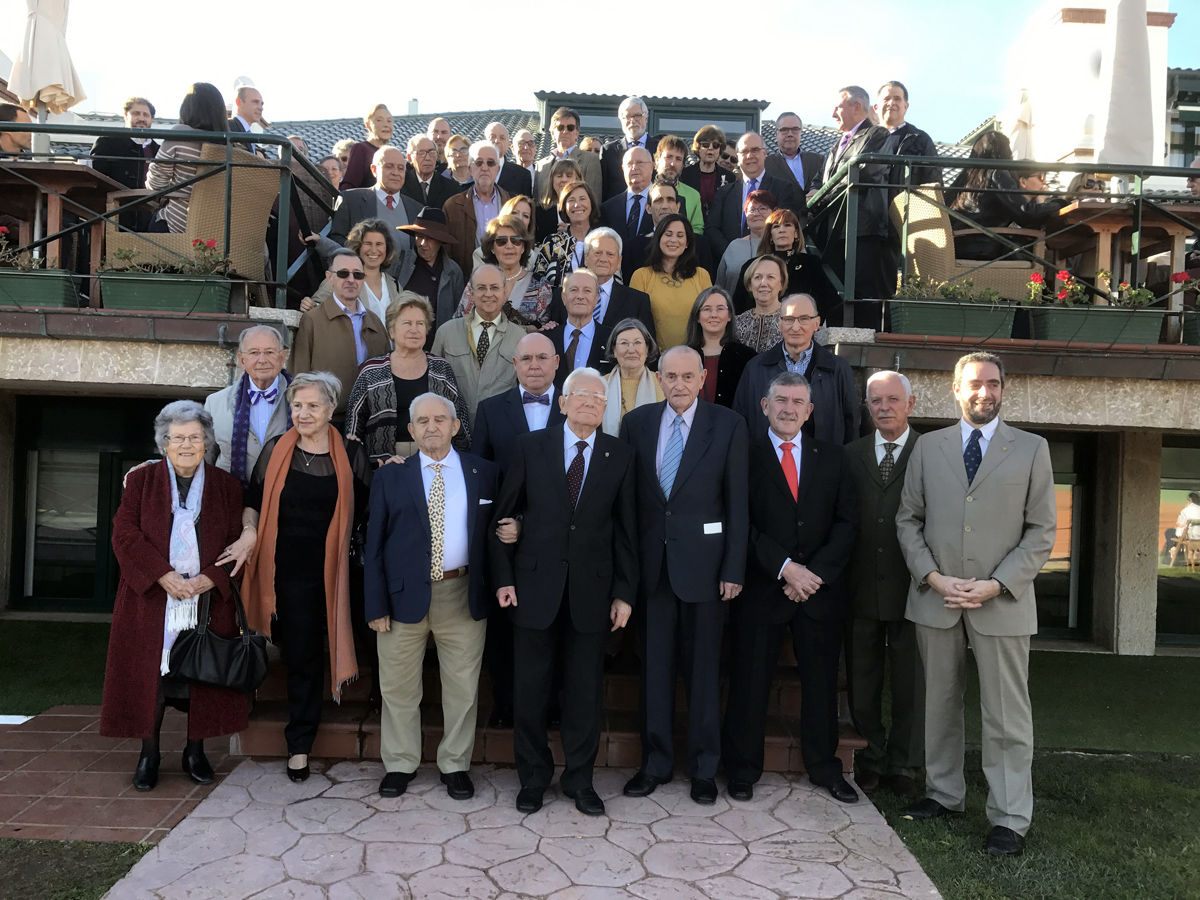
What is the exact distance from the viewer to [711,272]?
6.58 metres

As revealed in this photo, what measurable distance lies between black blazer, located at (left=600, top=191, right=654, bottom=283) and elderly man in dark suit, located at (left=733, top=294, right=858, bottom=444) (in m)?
1.26

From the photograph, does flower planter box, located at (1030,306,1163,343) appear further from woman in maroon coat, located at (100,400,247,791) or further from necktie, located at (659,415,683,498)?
woman in maroon coat, located at (100,400,247,791)

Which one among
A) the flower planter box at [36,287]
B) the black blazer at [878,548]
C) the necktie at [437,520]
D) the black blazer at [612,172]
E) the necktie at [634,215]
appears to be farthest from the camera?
the black blazer at [612,172]

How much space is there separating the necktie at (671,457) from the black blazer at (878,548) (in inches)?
33.7

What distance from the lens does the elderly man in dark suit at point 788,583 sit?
14.9 ft

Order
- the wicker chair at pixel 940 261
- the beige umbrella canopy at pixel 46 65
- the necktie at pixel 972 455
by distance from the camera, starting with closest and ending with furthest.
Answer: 1. the necktie at pixel 972 455
2. the wicker chair at pixel 940 261
3. the beige umbrella canopy at pixel 46 65

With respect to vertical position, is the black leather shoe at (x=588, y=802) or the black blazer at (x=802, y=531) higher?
the black blazer at (x=802, y=531)

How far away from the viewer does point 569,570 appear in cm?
433

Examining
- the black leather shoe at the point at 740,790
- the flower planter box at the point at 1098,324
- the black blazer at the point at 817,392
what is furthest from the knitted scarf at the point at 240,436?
the flower planter box at the point at 1098,324

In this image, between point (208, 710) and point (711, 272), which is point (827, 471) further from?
point (208, 710)

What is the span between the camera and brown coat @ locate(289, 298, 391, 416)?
5.39 m

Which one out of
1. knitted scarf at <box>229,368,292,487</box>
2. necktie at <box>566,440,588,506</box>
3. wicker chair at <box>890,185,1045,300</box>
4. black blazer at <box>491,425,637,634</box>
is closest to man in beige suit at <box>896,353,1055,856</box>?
black blazer at <box>491,425,637,634</box>

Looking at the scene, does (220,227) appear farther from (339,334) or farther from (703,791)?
(703,791)

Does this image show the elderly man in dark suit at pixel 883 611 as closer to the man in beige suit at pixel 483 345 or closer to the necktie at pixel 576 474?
the necktie at pixel 576 474
